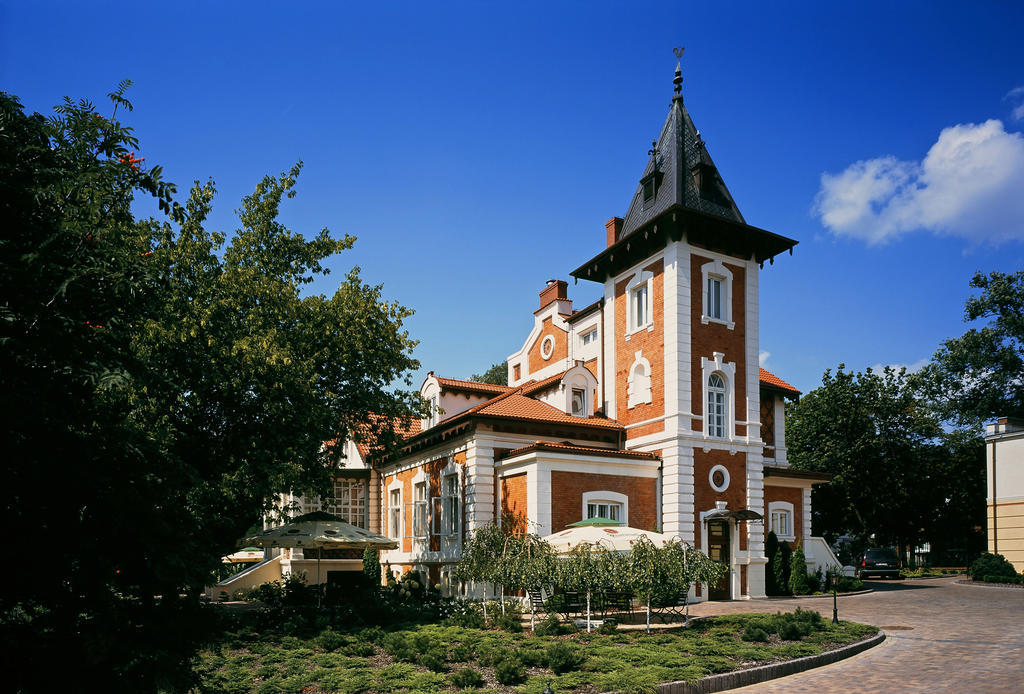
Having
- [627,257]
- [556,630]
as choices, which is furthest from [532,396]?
[556,630]

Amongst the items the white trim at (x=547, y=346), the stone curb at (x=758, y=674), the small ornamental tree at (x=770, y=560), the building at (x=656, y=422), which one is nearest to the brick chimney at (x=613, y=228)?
the building at (x=656, y=422)

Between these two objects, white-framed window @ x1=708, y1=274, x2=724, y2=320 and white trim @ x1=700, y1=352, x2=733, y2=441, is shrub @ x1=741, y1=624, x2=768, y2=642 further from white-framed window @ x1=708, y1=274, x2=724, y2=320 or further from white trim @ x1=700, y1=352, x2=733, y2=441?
white-framed window @ x1=708, y1=274, x2=724, y2=320

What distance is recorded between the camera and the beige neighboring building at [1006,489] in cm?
3431

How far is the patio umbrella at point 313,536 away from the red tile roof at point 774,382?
1849 cm

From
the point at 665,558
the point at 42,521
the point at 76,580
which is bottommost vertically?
the point at 665,558

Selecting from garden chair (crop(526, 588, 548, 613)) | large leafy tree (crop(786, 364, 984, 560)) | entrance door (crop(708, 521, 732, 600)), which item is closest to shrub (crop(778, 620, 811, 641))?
garden chair (crop(526, 588, 548, 613))

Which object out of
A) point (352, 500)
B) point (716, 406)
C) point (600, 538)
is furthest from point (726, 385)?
point (352, 500)

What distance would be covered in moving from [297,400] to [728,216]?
1672 centimetres

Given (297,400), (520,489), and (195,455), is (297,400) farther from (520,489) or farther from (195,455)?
(520,489)

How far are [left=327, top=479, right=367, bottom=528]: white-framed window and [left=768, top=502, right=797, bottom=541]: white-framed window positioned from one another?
1857 centimetres

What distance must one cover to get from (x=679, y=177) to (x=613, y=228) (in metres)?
4.38

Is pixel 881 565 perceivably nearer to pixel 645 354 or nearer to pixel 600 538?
pixel 645 354

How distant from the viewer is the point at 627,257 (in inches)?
1097

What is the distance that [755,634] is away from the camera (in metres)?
15.0
